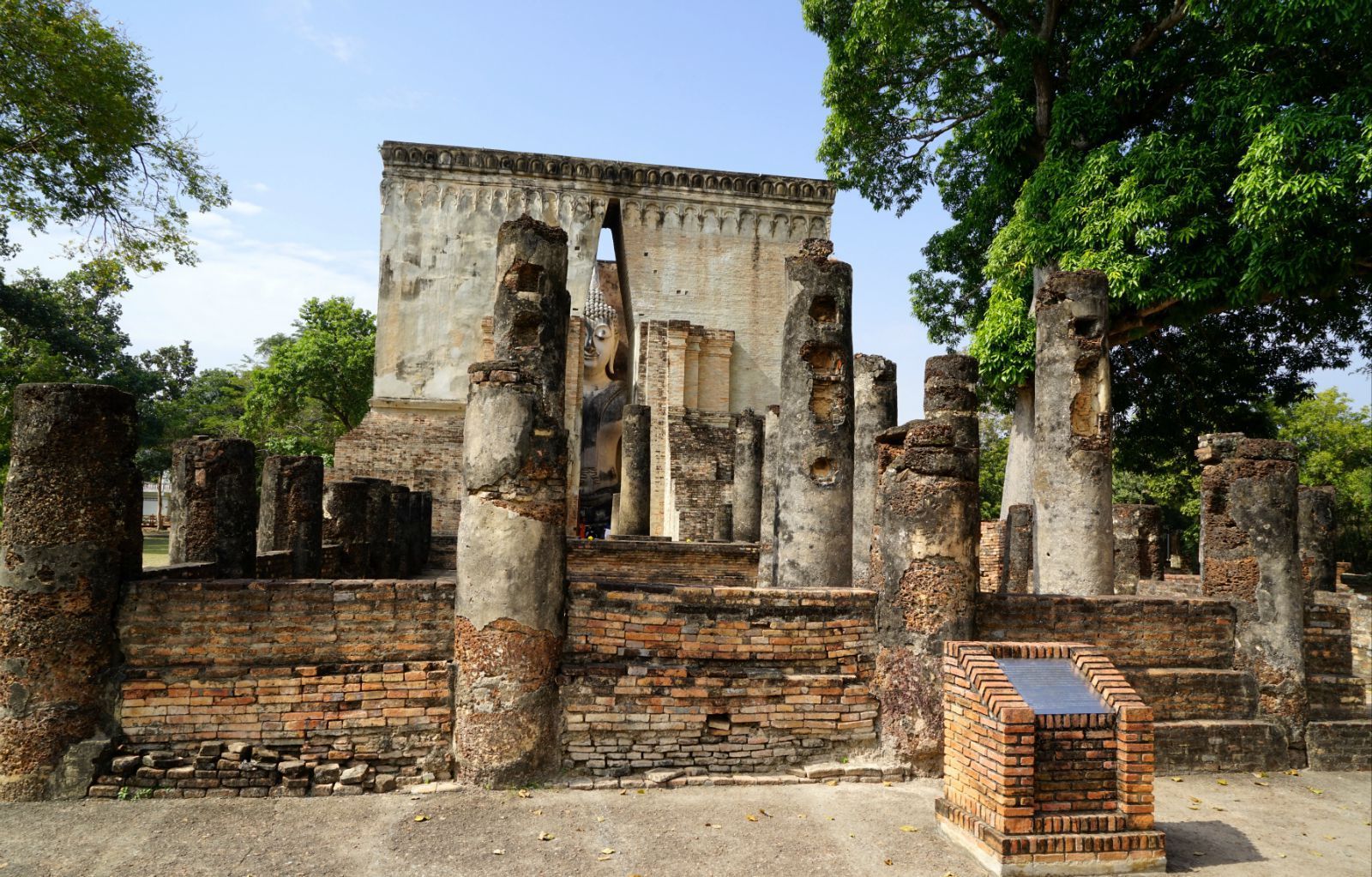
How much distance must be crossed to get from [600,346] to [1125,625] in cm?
2413

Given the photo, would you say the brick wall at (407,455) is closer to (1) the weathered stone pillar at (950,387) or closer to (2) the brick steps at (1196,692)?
(1) the weathered stone pillar at (950,387)

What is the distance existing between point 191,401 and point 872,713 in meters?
34.7

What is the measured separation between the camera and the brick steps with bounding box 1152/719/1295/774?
670cm

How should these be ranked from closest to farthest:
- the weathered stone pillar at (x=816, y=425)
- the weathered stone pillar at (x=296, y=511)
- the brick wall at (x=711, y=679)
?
1. the brick wall at (x=711, y=679)
2. the weathered stone pillar at (x=816, y=425)
3. the weathered stone pillar at (x=296, y=511)

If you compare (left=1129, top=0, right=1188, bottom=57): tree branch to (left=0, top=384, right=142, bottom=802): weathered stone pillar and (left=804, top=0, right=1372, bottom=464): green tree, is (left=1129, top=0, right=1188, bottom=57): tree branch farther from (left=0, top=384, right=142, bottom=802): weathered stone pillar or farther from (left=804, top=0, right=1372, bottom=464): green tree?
(left=0, top=384, right=142, bottom=802): weathered stone pillar

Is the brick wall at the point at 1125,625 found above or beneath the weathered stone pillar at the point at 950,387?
beneath

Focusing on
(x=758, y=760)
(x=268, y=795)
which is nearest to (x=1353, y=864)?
(x=758, y=760)

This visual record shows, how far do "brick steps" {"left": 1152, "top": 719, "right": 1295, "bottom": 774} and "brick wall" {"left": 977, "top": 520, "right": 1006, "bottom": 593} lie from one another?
19.0 ft

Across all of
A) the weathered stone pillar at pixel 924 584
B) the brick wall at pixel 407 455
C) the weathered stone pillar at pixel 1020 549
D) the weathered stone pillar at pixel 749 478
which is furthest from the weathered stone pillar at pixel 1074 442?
the brick wall at pixel 407 455

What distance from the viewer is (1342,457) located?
25.1 m

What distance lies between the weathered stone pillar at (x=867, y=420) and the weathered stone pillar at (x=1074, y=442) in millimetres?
2370

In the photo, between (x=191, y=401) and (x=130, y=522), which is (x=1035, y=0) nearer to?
(x=130, y=522)

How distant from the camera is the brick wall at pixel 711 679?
234 inches

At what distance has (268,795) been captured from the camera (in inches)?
218
